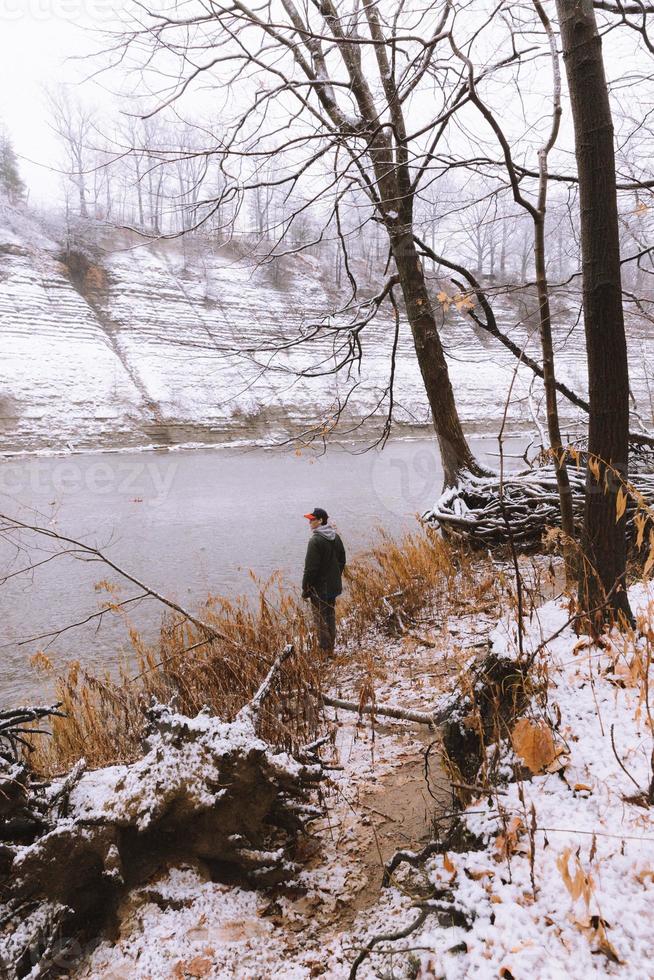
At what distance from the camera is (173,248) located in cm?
4028

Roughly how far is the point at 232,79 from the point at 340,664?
4.95 m

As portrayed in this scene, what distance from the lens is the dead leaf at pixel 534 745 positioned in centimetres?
192

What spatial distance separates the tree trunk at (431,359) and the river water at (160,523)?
1.35m

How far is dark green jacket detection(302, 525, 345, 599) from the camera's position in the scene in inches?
220

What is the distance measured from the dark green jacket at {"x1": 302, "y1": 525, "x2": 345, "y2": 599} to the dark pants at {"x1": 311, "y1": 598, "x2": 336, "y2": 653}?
10cm

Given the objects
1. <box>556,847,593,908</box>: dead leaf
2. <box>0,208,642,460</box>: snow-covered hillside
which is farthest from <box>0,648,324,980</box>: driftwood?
<box>0,208,642,460</box>: snow-covered hillside

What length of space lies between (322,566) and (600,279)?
3799 mm

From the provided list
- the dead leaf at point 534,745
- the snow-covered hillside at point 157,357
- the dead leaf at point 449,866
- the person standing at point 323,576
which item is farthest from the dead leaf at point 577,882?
the snow-covered hillside at point 157,357

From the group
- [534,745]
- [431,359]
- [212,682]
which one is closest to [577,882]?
[534,745]

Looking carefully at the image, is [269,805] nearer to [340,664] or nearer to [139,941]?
[139,941]

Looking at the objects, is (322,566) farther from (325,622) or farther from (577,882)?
(577,882)

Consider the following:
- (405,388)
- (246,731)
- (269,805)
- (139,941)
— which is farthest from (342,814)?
(405,388)

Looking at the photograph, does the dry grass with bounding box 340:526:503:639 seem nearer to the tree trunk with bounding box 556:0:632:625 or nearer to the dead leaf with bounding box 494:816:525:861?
the tree trunk with bounding box 556:0:632:625

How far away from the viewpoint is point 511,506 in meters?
6.57
